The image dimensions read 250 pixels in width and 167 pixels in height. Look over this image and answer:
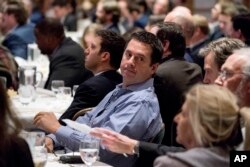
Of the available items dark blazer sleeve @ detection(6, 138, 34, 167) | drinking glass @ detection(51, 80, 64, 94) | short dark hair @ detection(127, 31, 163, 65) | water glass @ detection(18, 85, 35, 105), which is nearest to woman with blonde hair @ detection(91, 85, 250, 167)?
dark blazer sleeve @ detection(6, 138, 34, 167)

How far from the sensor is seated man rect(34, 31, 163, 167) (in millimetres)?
4352

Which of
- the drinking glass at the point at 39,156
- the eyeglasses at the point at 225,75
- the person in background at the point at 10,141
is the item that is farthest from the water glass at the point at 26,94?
the person in background at the point at 10,141

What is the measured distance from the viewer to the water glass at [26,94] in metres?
6.13

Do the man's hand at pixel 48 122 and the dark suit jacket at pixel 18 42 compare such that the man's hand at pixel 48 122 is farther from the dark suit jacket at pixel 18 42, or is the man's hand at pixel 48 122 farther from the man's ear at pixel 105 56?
the dark suit jacket at pixel 18 42

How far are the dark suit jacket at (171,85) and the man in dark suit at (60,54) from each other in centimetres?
210

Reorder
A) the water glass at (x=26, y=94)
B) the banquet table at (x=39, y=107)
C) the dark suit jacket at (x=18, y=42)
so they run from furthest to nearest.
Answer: the dark suit jacket at (x=18, y=42) → the water glass at (x=26, y=94) → the banquet table at (x=39, y=107)

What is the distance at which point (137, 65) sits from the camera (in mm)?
4629

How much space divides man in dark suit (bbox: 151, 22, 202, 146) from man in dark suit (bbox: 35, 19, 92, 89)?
1.88 metres

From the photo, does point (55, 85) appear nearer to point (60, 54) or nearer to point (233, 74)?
point (60, 54)

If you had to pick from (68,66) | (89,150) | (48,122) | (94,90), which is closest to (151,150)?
(89,150)

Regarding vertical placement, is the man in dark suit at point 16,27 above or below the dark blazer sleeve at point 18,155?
below

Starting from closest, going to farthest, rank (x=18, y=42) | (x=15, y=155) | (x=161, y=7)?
(x=15, y=155) < (x=18, y=42) < (x=161, y=7)

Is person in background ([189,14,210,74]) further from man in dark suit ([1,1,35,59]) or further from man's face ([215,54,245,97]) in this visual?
man's face ([215,54,245,97])

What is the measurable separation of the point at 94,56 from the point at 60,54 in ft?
6.82
